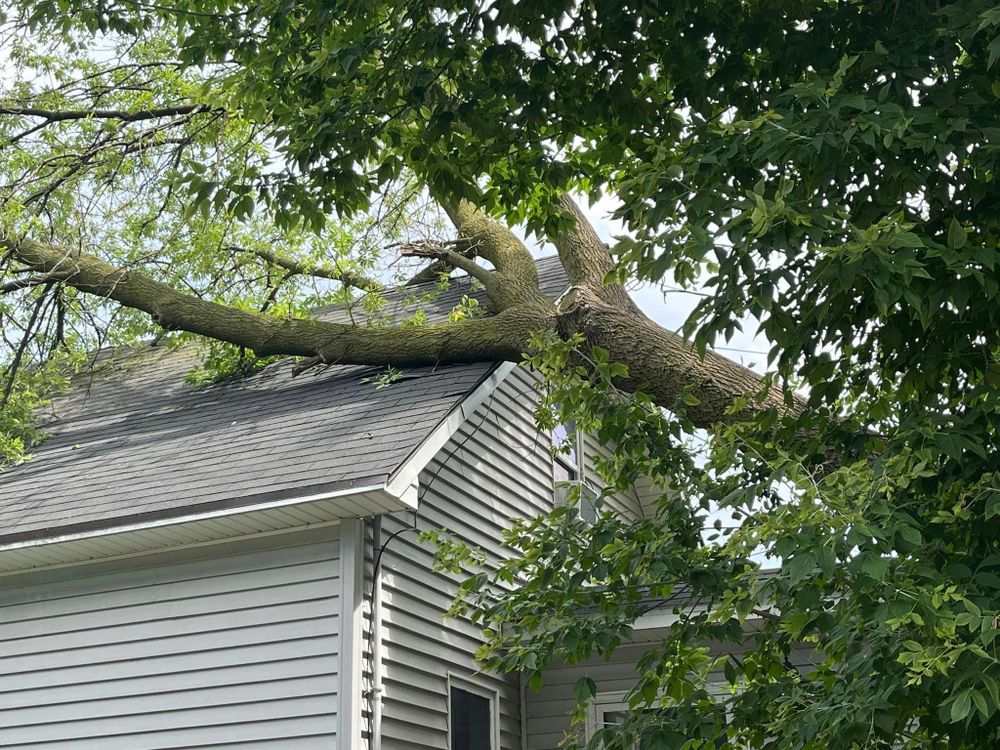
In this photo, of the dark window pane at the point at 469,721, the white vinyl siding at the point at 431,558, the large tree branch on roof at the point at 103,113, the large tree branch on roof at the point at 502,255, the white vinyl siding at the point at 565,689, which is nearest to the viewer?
the white vinyl siding at the point at 431,558

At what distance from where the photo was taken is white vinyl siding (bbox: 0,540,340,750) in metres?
8.42

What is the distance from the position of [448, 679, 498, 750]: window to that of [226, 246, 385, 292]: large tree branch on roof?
14.8 ft

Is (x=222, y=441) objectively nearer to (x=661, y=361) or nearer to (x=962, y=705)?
(x=661, y=361)

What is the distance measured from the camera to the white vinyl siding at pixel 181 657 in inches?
332

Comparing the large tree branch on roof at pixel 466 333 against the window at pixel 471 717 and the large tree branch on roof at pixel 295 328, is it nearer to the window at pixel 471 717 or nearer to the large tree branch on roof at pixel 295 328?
the large tree branch on roof at pixel 295 328

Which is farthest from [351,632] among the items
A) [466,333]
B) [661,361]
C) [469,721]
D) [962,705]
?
[962,705]

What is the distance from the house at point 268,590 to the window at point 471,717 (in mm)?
22

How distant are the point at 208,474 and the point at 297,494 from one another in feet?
4.61

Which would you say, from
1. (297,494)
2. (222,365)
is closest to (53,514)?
(297,494)

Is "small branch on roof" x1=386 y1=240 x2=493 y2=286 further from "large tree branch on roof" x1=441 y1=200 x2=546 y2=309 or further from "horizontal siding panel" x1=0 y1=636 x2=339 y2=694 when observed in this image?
"horizontal siding panel" x1=0 y1=636 x2=339 y2=694

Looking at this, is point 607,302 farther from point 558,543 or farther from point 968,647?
point 968,647

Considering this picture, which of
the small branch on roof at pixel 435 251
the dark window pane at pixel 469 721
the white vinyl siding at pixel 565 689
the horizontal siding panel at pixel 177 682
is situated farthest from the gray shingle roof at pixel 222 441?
the white vinyl siding at pixel 565 689

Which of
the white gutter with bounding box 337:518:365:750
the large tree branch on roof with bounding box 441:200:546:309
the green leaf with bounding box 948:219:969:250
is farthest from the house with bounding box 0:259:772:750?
the green leaf with bounding box 948:219:969:250

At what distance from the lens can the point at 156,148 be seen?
12234 millimetres
